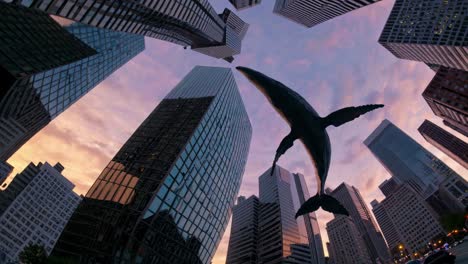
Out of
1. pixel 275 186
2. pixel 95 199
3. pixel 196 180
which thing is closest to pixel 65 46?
pixel 95 199

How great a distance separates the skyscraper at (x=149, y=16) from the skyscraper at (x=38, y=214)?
3584 inches

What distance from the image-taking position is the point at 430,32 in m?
99.8

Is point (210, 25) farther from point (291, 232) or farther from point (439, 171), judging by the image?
point (439, 171)

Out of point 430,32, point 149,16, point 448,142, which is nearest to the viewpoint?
point 149,16

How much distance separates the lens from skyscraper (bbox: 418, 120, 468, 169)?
126 m

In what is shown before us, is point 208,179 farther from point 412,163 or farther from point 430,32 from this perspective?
point 412,163

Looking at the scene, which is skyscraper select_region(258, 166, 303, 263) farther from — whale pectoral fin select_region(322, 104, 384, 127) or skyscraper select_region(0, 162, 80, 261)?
whale pectoral fin select_region(322, 104, 384, 127)

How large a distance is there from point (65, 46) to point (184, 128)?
43284 millimetres

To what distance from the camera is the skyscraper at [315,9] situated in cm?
9891

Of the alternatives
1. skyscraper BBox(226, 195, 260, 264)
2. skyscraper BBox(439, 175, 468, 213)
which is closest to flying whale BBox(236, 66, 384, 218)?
skyscraper BBox(226, 195, 260, 264)

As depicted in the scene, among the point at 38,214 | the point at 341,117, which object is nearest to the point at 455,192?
the point at 341,117

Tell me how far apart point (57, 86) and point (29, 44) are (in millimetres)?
22126

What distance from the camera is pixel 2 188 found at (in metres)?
128

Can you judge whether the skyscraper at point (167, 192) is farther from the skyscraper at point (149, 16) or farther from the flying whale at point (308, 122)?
the flying whale at point (308, 122)
